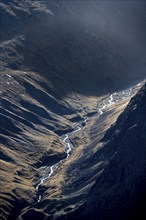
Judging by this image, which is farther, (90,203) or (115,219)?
(90,203)

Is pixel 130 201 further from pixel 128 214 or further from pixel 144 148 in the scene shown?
pixel 144 148

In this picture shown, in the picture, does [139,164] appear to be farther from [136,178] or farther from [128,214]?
[128,214]

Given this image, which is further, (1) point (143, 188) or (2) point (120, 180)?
(2) point (120, 180)

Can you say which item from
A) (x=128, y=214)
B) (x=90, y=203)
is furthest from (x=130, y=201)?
(x=90, y=203)

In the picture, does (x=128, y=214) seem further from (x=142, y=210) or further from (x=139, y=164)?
(x=139, y=164)

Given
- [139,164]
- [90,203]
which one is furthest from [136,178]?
[90,203]

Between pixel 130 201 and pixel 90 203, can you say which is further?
pixel 90 203

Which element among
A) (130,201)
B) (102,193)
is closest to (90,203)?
(102,193)
